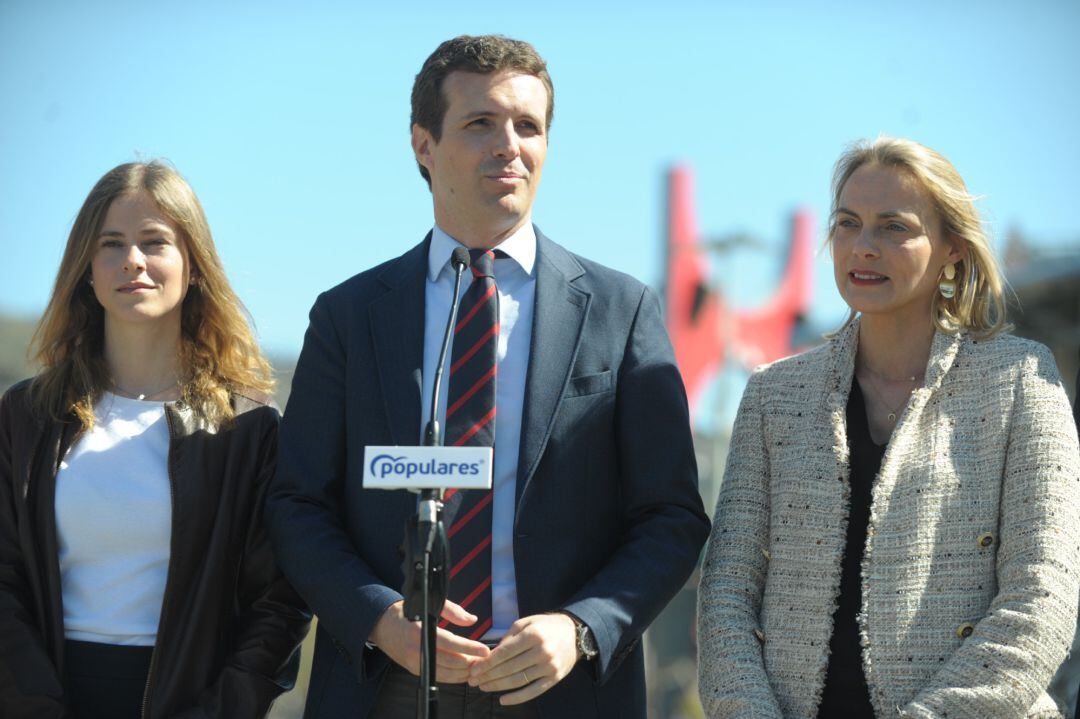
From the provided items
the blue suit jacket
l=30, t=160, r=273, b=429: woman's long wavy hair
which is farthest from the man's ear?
l=30, t=160, r=273, b=429: woman's long wavy hair

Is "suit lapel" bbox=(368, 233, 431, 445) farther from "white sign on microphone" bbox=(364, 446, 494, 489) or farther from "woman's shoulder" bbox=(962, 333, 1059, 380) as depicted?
"woman's shoulder" bbox=(962, 333, 1059, 380)

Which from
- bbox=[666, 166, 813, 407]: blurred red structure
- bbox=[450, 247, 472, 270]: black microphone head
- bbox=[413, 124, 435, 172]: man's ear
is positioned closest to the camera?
bbox=[450, 247, 472, 270]: black microphone head

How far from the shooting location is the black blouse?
2865 mm

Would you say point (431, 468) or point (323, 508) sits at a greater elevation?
point (431, 468)

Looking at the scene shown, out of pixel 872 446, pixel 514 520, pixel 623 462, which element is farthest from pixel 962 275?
pixel 514 520

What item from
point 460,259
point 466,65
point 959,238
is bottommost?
point 460,259

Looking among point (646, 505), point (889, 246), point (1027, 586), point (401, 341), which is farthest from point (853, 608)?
point (401, 341)

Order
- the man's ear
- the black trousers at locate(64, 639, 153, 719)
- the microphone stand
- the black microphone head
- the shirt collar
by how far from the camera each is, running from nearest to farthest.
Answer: the microphone stand < the black microphone head < the black trousers at locate(64, 639, 153, 719) < the shirt collar < the man's ear

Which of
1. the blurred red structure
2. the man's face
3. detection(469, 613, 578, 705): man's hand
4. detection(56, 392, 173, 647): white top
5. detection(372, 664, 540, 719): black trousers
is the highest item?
the blurred red structure

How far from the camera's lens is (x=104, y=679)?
10.2ft

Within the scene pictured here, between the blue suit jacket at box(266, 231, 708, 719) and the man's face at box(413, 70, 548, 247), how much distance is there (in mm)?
152

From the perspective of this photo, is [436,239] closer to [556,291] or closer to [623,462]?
[556,291]

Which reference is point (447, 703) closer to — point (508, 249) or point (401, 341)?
point (401, 341)

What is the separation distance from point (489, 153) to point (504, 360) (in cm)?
51
